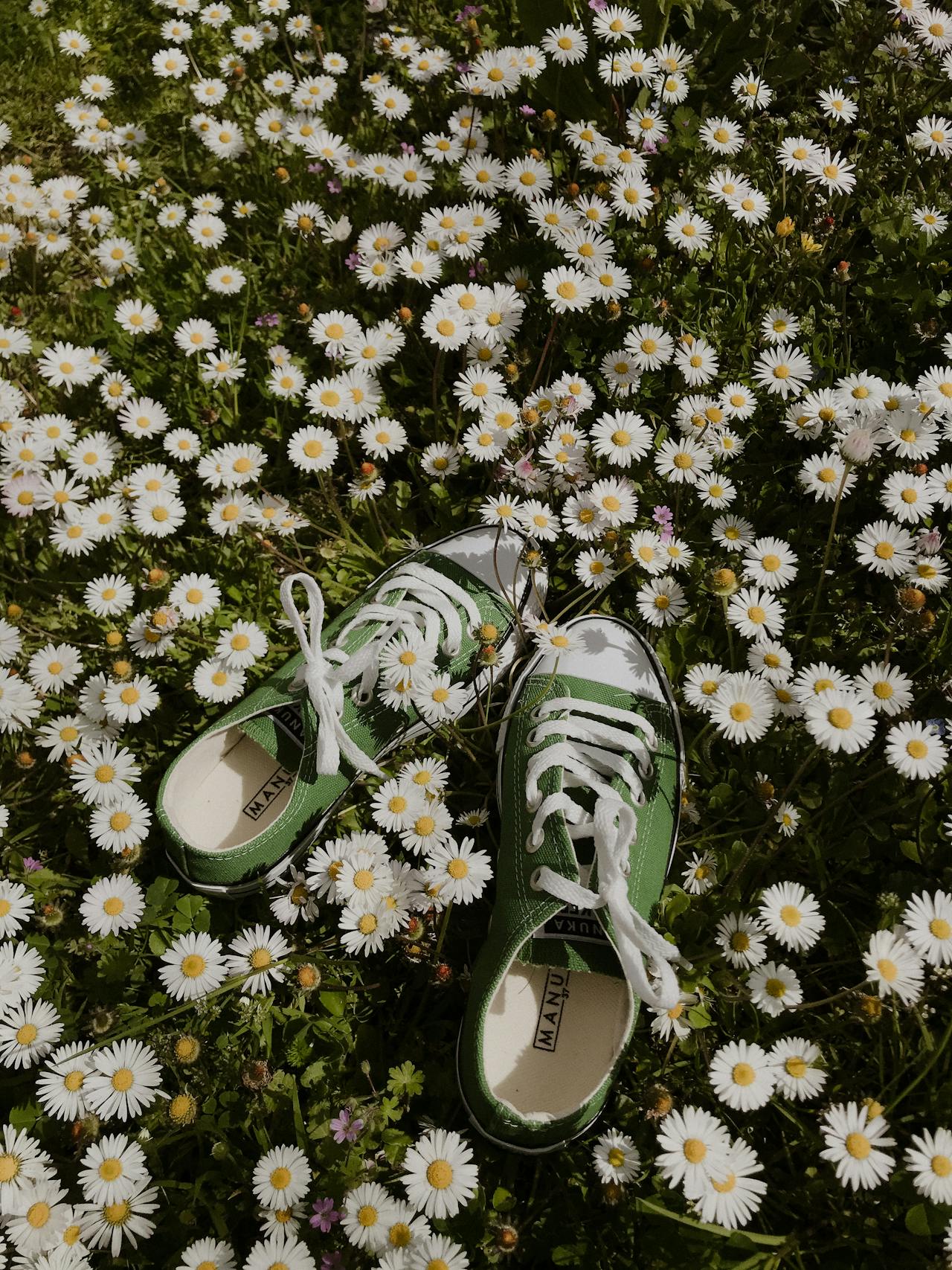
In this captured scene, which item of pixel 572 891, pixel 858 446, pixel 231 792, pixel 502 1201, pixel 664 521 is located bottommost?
pixel 502 1201

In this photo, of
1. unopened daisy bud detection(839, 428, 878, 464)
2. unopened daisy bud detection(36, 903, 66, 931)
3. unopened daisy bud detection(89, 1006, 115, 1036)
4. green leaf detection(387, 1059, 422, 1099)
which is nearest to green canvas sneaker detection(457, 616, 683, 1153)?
green leaf detection(387, 1059, 422, 1099)

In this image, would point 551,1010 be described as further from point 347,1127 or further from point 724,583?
point 724,583

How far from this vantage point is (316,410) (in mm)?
2396

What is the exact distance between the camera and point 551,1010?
6.13ft

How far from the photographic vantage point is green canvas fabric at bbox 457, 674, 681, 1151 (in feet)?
5.51

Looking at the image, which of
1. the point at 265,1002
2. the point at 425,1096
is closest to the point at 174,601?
the point at 265,1002

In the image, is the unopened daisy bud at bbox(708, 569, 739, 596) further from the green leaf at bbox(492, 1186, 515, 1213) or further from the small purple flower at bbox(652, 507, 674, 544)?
the green leaf at bbox(492, 1186, 515, 1213)

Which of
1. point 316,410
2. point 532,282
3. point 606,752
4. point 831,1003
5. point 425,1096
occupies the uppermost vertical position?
point 532,282

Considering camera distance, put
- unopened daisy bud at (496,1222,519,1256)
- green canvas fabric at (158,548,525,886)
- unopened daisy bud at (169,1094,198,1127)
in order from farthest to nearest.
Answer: green canvas fabric at (158,548,525,886) → unopened daisy bud at (169,1094,198,1127) → unopened daisy bud at (496,1222,519,1256)

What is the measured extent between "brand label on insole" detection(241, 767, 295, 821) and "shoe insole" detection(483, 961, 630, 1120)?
27.0 inches

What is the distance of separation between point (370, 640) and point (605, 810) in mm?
694

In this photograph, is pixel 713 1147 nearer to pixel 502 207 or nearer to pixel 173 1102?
pixel 173 1102

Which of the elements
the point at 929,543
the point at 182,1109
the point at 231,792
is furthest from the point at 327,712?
the point at 929,543

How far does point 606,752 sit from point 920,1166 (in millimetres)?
949
